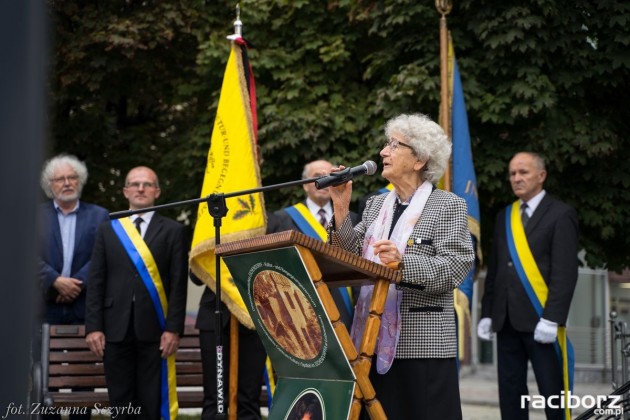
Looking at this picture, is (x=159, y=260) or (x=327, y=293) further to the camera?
(x=159, y=260)

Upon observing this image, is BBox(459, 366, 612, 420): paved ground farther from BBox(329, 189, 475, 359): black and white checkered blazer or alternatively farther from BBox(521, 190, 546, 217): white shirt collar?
BBox(329, 189, 475, 359): black and white checkered blazer

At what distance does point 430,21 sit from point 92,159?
4.29m

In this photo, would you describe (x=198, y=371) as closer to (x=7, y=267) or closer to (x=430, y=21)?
(x=430, y=21)

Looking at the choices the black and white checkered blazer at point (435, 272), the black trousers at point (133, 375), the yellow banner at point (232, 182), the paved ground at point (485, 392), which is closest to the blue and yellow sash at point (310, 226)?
the yellow banner at point (232, 182)

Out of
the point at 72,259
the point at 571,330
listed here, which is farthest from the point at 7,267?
the point at 571,330

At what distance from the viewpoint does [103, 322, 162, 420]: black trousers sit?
662 centimetres

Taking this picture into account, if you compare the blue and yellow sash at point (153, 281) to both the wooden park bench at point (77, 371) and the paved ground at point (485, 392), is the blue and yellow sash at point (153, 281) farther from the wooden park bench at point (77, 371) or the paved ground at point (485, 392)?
the paved ground at point (485, 392)

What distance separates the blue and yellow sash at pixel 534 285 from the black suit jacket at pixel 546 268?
37 mm

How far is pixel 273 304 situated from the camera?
3824 millimetres

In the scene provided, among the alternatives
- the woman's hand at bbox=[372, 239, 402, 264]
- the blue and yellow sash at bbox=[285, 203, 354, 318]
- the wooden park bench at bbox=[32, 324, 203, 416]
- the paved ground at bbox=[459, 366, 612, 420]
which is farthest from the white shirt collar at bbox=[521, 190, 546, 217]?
the paved ground at bbox=[459, 366, 612, 420]

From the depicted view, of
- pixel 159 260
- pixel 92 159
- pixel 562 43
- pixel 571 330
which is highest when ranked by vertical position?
pixel 562 43

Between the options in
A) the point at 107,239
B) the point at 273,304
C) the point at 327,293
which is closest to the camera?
the point at 327,293

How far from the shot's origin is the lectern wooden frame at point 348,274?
350 cm

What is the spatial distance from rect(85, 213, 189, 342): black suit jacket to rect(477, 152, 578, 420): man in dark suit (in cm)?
236
